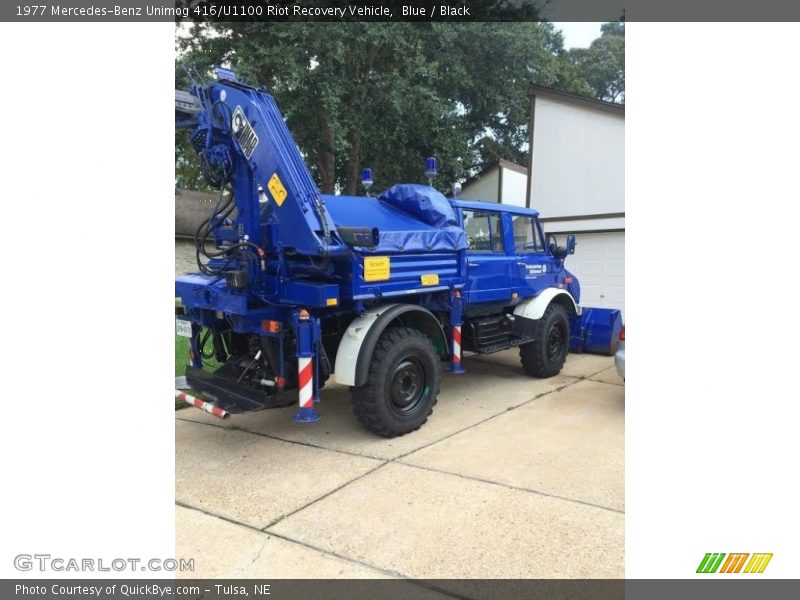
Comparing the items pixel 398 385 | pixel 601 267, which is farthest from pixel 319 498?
pixel 601 267

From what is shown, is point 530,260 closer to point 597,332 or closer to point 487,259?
point 487,259

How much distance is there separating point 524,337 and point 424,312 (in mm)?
2210

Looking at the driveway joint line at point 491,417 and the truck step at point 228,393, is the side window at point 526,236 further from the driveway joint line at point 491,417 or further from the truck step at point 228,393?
the truck step at point 228,393

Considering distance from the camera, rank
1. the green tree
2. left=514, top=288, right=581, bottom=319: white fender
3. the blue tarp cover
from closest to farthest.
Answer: the blue tarp cover, left=514, top=288, right=581, bottom=319: white fender, the green tree

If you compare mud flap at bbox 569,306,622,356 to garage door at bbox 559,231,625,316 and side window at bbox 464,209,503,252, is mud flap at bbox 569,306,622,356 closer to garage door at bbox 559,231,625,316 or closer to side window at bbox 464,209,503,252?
garage door at bbox 559,231,625,316

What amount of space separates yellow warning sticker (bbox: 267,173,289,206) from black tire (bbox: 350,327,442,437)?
1.48 m

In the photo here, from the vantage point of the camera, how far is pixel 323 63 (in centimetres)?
1266

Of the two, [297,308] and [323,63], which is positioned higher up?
[323,63]

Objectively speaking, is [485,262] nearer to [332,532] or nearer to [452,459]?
[452,459]

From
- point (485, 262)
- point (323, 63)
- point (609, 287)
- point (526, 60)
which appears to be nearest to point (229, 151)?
point (485, 262)

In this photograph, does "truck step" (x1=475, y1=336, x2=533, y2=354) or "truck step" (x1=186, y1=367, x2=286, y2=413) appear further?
"truck step" (x1=475, y1=336, x2=533, y2=354)

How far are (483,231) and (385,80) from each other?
27.8 feet

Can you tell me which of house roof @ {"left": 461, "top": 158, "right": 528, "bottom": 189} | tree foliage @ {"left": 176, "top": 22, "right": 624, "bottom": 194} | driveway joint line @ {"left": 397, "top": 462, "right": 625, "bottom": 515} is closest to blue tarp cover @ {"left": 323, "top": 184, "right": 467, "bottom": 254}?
driveway joint line @ {"left": 397, "top": 462, "right": 625, "bottom": 515}

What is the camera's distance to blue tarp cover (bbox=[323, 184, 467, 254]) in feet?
17.0
